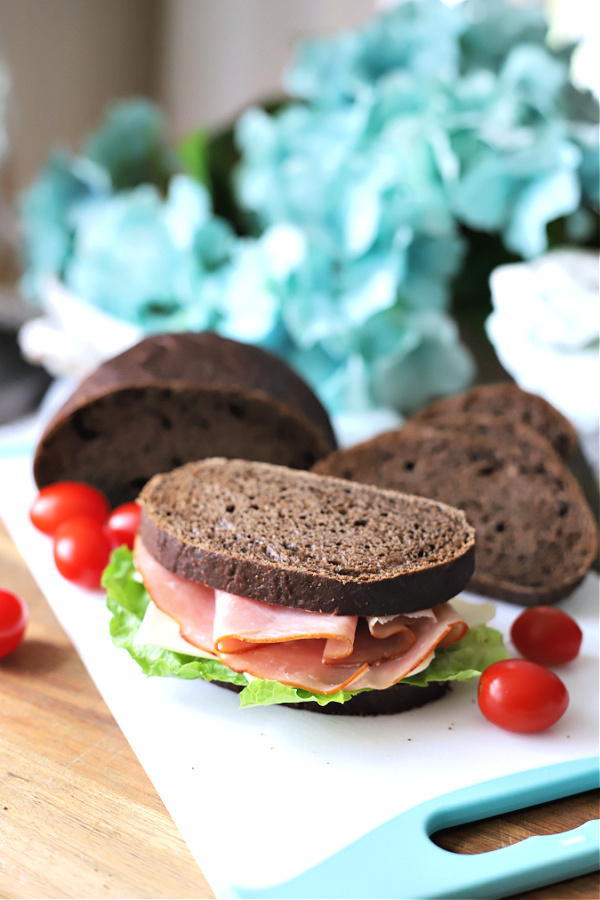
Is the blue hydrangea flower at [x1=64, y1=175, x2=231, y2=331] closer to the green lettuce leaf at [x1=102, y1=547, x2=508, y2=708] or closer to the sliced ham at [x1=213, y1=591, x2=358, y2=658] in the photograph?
the green lettuce leaf at [x1=102, y1=547, x2=508, y2=708]

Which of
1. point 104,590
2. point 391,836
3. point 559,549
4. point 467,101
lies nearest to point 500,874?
point 391,836

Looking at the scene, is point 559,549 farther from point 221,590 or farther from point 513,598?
point 221,590

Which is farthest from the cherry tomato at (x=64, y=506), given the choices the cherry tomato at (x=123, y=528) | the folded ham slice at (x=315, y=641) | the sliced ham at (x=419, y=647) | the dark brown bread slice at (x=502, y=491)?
the sliced ham at (x=419, y=647)

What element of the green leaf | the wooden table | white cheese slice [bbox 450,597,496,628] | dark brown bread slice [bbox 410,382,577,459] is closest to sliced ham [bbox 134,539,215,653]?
the wooden table

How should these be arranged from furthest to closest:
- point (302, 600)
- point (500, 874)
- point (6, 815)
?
1. point (302, 600)
2. point (6, 815)
3. point (500, 874)

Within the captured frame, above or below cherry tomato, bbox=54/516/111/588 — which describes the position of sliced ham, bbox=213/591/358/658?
above

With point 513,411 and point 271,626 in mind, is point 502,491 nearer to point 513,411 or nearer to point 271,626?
point 513,411
